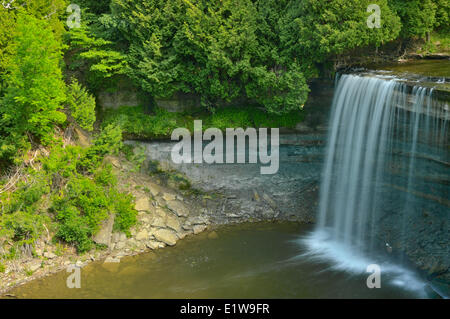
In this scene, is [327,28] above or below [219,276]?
above

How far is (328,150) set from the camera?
790 inches

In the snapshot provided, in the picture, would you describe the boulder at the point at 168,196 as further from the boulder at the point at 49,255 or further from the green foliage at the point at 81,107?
the boulder at the point at 49,255

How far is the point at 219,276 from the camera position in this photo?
53.8ft

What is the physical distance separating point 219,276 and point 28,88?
1060 cm

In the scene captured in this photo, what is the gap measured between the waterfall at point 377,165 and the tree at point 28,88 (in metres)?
12.4

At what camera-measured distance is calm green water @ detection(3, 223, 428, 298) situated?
15.3 metres

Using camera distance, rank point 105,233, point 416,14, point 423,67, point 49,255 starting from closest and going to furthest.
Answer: point 49,255
point 105,233
point 423,67
point 416,14

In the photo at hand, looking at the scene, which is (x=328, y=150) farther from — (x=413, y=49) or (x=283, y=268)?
(x=413, y=49)

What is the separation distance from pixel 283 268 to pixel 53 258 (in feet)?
30.8

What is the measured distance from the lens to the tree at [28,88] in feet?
53.1

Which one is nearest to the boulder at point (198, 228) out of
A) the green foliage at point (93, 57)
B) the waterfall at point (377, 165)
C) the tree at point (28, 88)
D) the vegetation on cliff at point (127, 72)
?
the vegetation on cliff at point (127, 72)

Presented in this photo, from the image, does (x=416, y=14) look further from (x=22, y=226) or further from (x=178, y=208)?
(x=22, y=226)

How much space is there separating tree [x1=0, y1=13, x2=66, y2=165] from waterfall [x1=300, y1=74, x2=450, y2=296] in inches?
488

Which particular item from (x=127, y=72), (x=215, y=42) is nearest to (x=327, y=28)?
(x=215, y=42)
